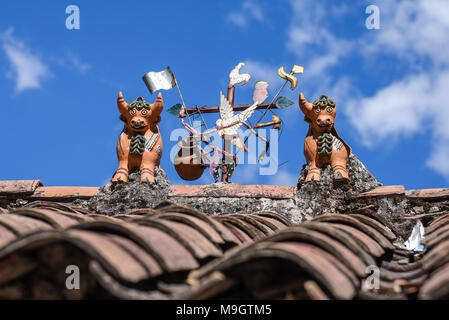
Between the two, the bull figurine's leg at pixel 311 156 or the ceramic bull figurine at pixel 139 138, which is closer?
the bull figurine's leg at pixel 311 156

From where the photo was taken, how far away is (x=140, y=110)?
543 cm

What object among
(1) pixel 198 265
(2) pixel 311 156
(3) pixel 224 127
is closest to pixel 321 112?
(2) pixel 311 156

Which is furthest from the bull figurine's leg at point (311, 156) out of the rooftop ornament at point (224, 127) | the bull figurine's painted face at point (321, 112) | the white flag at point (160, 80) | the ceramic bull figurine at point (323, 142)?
the white flag at point (160, 80)

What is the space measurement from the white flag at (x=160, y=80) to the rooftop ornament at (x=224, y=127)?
0.30 meters

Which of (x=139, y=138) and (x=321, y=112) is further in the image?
(x=139, y=138)

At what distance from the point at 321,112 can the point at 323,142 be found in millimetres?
258

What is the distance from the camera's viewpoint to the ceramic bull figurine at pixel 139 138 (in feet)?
17.5

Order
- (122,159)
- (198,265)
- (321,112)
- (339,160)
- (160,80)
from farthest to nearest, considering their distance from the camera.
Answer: (160,80)
(122,159)
(321,112)
(339,160)
(198,265)

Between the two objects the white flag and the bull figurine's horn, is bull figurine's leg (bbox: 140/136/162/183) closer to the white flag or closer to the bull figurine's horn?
the bull figurine's horn

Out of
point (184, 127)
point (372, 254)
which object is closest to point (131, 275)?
point (372, 254)

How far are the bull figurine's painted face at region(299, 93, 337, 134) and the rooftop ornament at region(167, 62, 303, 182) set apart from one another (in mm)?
1063

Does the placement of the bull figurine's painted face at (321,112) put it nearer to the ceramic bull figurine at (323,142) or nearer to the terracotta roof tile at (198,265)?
the ceramic bull figurine at (323,142)

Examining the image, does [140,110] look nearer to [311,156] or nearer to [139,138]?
[139,138]
